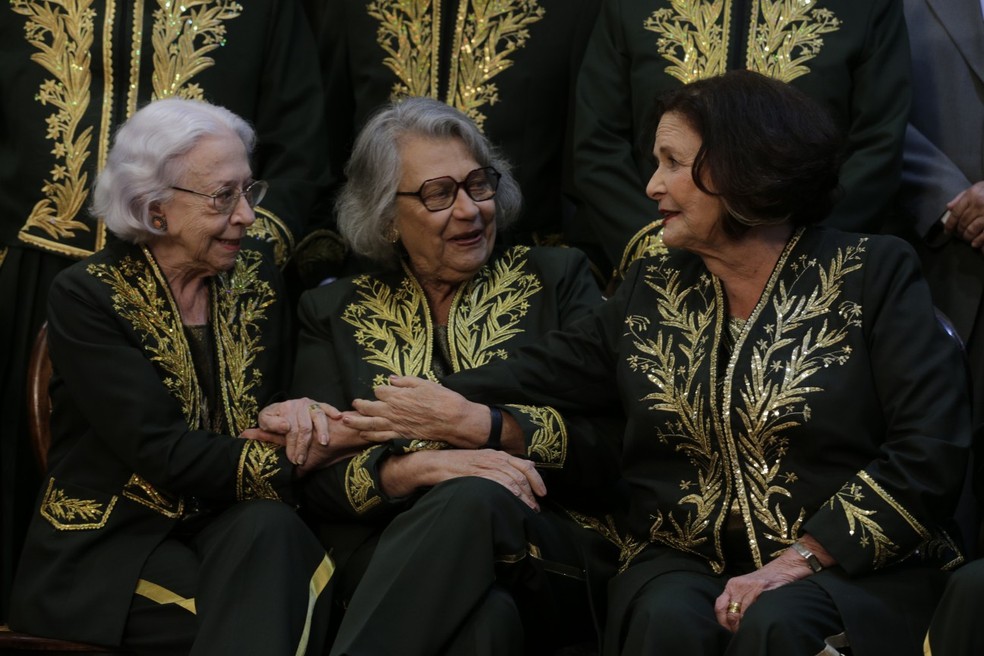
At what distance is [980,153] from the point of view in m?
3.60

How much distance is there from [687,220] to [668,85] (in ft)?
2.97

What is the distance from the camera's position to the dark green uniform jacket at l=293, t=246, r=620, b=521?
3264mm

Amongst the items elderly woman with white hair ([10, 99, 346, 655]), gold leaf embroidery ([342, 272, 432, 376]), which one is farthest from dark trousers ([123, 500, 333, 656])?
gold leaf embroidery ([342, 272, 432, 376])

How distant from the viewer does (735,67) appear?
3613 millimetres

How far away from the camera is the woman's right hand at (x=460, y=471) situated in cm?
286

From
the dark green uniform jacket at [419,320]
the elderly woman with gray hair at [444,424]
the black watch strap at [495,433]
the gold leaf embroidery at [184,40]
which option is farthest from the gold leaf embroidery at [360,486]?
the gold leaf embroidery at [184,40]

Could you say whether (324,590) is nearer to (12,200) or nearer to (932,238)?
(12,200)

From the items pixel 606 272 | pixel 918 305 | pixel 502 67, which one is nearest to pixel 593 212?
pixel 606 272

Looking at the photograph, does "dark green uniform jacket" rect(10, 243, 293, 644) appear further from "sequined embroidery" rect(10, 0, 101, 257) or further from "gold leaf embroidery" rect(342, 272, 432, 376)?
"sequined embroidery" rect(10, 0, 101, 257)

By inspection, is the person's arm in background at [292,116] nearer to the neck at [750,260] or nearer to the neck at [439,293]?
the neck at [439,293]

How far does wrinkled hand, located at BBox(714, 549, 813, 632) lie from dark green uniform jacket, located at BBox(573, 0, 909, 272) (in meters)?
1.09

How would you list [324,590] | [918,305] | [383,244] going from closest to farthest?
1. [918,305]
2. [324,590]
3. [383,244]

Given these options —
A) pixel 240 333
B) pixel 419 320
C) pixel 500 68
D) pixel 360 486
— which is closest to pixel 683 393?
pixel 360 486

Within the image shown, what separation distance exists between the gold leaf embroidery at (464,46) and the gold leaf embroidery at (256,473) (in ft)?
4.09
